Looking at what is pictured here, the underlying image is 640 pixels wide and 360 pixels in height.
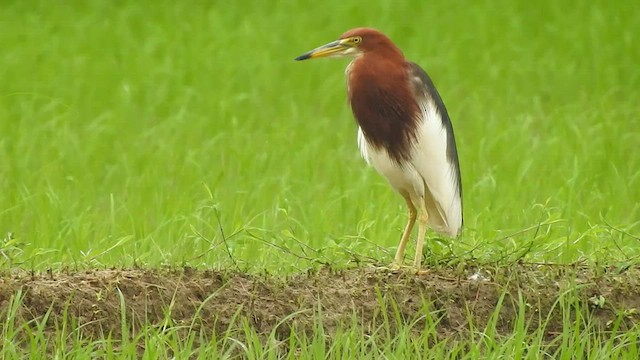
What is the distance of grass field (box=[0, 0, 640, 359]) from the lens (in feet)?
18.1

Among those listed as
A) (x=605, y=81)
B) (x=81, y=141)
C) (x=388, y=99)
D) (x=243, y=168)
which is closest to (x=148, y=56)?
(x=81, y=141)

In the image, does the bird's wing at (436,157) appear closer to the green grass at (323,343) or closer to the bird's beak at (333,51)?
the bird's beak at (333,51)

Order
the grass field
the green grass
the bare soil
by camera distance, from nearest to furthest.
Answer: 1. the green grass
2. the bare soil
3. the grass field

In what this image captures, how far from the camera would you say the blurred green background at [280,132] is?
5.97 metres

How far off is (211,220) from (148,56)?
12.1ft

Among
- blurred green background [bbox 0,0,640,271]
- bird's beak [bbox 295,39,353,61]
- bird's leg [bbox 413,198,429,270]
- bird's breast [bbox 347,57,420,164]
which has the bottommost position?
blurred green background [bbox 0,0,640,271]

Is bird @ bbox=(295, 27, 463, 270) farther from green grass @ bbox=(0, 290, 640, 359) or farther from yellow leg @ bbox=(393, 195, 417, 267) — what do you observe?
Answer: green grass @ bbox=(0, 290, 640, 359)

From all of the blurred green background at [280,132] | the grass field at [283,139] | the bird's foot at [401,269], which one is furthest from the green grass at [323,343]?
the blurred green background at [280,132]

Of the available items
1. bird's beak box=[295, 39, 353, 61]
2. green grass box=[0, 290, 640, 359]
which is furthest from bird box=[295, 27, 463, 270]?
green grass box=[0, 290, 640, 359]

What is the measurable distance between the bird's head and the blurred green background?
26.5 inches

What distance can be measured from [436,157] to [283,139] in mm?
3004

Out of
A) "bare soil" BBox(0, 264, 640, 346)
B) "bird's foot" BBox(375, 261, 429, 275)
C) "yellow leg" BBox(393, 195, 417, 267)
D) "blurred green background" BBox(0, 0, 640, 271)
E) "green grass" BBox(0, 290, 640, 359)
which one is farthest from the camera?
"blurred green background" BBox(0, 0, 640, 271)

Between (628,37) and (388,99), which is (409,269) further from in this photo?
(628,37)

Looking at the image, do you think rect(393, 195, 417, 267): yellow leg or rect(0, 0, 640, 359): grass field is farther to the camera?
rect(0, 0, 640, 359): grass field
